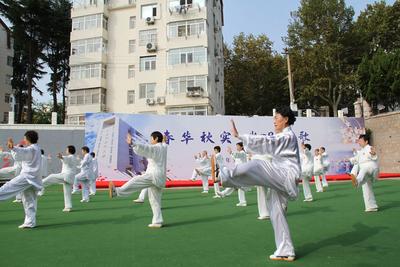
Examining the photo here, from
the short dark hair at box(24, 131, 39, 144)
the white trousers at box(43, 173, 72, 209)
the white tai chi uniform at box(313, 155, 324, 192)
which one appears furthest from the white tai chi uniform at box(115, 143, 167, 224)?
the white tai chi uniform at box(313, 155, 324, 192)

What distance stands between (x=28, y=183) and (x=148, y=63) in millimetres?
25526

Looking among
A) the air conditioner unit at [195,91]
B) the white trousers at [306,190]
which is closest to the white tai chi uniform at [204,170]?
the white trousers at [306,190]

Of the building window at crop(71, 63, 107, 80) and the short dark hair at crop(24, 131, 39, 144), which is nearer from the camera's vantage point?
the short dark hair at crop(24, 131, 39, 144)

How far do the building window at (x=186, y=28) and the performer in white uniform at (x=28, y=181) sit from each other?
24.0 meters

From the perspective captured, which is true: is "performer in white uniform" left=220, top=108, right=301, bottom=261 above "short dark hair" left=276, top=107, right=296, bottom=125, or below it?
below

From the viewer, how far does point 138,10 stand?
32062 mm

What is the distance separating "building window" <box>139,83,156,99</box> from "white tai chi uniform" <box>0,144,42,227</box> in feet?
79.0

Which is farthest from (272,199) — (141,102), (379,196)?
(141,102)

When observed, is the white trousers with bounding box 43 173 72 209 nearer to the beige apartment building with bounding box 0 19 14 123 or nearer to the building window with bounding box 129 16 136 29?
the building window with bounding box 129 16 136 29

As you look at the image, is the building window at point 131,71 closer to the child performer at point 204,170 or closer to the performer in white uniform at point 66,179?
the child performer at point 204,170

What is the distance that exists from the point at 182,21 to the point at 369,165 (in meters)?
24.7

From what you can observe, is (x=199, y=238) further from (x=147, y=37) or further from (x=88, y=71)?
(x=88, y=71)

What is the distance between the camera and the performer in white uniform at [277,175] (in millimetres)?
4449

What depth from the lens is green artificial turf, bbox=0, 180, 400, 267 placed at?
171 inches
